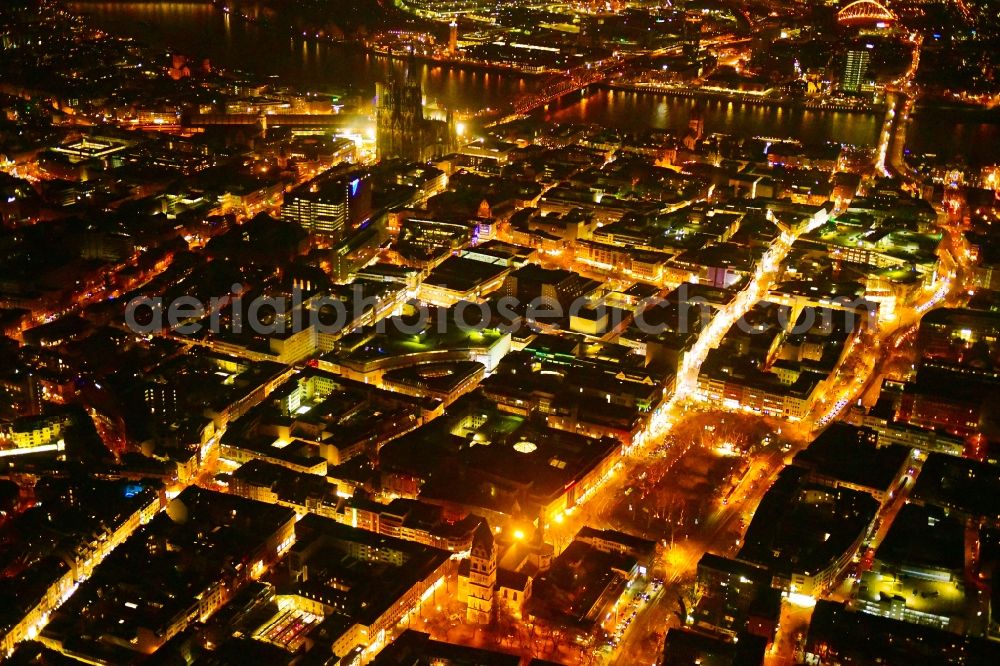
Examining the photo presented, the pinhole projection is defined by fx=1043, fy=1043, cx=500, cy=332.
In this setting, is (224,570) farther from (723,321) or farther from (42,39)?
(42,39)

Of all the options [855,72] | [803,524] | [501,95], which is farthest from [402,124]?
[855,72]

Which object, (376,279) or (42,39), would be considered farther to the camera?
(42,39)

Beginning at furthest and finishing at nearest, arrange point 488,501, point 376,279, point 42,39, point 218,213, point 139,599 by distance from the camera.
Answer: point 42,39
point 218,213
point 376,279
point 488,501
point 139,599

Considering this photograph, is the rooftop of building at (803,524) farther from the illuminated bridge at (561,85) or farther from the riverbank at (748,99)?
the riverbank at (748,99)


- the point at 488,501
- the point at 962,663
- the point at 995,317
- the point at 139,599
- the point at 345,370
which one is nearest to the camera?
the point at 962,663

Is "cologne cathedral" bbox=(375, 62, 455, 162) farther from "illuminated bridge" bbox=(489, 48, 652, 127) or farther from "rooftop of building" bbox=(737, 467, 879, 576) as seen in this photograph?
"rooftop of building" bbox=(737, 467, 879, 576)

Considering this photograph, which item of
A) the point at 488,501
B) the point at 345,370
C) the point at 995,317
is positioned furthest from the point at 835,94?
the point at 488,501
